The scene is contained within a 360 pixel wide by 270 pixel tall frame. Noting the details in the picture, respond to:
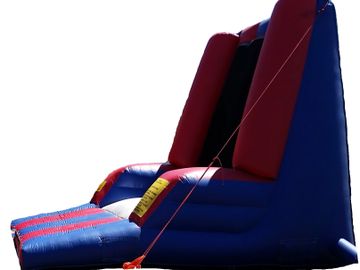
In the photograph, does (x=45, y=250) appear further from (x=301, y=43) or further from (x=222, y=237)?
(x=301, y=43)

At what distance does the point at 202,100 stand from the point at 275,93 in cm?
92

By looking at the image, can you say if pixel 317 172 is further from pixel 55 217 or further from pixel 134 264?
pixel 55 217

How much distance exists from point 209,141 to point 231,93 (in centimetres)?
35

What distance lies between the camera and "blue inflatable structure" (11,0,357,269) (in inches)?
107

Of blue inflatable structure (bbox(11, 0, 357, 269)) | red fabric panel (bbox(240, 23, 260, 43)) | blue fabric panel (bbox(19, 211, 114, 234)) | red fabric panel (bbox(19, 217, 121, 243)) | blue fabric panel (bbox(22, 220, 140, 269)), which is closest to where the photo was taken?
blue fabric panel (bbox(22, 220, 140, 269))

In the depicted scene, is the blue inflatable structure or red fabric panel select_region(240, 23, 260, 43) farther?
red fabric panel select_region(240, 23, 260, 43)

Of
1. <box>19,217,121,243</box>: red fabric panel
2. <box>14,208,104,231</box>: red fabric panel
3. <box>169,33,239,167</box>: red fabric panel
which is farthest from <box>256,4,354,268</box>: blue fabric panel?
<box>14,208,104,231</box>: red fabric panel

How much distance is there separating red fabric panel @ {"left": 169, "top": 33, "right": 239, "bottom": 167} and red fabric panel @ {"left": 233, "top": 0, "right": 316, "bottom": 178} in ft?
2.53

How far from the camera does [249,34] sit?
3754 mm

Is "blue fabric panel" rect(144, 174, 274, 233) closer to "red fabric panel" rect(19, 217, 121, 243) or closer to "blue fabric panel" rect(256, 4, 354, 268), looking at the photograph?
"blue fabric panel" rect(256, 4, 354, 268)

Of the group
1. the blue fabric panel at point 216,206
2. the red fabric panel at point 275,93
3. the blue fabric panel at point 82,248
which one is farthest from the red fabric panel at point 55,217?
the red fabric panel at point 275,93

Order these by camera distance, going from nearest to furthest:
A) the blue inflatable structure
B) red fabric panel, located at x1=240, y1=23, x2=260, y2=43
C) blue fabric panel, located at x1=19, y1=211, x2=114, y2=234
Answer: the blue inflatable structure → blue fabric panel, located at x1=19, y1=211, x2=114, y2=234 → red fabric panel, located at x1=240, y1=23, x2=260, y2=43

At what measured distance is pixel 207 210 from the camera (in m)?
2.79

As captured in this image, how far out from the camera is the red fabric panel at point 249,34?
3.70 m
